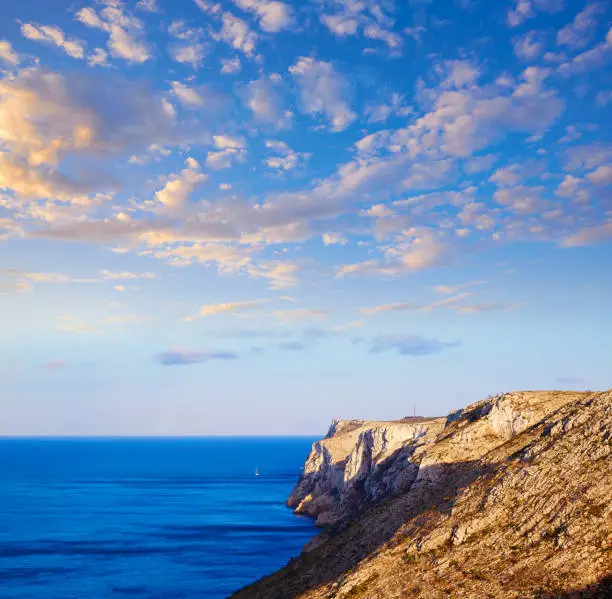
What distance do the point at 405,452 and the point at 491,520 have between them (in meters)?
37.5

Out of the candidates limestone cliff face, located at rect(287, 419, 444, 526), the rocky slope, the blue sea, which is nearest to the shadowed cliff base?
the rocky slope

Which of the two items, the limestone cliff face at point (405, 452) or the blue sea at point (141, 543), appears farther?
the blue sea at point (141, 543)

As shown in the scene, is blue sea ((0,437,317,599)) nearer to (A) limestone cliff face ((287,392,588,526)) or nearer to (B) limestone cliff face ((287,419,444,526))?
(B) limestone cliff face ((287,419,444,526))

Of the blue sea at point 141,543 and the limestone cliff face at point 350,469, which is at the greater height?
the limestone cliff face at point 350,469

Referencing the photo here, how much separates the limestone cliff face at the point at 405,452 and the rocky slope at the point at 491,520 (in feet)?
0.57

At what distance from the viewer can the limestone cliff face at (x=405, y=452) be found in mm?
52594

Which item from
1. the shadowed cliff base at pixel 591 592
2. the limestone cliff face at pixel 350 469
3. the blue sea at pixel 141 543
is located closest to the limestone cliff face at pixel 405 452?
the limestone cliff face at pixel 350 469

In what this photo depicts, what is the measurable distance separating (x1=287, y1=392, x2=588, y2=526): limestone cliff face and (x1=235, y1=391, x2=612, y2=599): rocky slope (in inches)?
6.8

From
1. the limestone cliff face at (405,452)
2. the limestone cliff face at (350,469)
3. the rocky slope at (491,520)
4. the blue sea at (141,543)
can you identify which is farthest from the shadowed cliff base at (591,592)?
the blue sea at (141,543)

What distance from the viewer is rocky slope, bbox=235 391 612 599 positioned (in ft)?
104

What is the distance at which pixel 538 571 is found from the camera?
3117cm

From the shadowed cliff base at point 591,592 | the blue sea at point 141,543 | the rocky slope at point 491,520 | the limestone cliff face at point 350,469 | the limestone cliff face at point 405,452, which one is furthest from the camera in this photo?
the limestone cliff face at point 350,469

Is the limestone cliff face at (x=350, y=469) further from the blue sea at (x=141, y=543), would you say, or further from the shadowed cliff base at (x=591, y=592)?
the shadowed cliff base at (x=591, y=592)

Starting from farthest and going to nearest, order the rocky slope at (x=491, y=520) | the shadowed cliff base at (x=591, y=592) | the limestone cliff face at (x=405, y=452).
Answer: the limestone cliff face at (x=405, y=452)
the rocky slope at (x=491, y=520)
the shadowed cliff base at (x=591, y=592)
